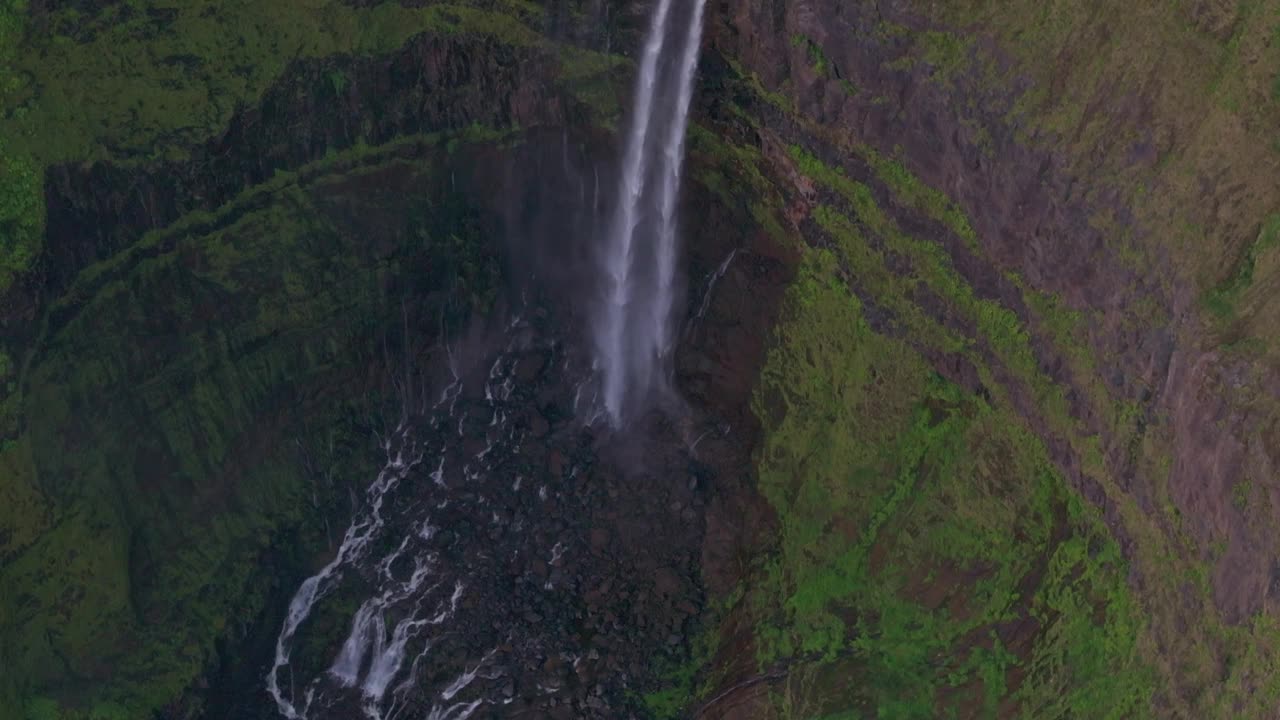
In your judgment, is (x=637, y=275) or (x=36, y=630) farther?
(x=637, y=275)

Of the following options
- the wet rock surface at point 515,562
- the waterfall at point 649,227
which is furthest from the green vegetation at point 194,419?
the waterfall at point 649,227

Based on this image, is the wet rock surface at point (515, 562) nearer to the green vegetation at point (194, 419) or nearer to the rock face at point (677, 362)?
the rock face at point (677, 362)

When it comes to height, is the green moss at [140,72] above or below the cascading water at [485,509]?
above

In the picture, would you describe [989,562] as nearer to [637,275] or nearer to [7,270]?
[637,275]

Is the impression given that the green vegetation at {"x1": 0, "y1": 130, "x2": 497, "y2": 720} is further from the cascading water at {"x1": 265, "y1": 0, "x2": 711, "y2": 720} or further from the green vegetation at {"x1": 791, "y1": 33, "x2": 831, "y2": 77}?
the green vegetation at {"x1": 791, "y1": 33, "x2": 831, "y2": 77}

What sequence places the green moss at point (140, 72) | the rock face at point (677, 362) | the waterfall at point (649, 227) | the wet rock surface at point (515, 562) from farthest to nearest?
the waterfall at point (649, 227) < the green moss at point (140, 72) < the wet rock surface at point (515, 562) < the rock face at point (677, 362)

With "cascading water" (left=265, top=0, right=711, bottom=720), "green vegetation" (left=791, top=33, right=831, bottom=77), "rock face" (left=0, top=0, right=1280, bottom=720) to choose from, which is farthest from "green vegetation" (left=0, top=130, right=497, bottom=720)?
"green vegetation" (left=791, top=33, right=831, bottom=77)

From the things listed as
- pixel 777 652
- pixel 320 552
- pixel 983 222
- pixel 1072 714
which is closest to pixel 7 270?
pixel 320 552
